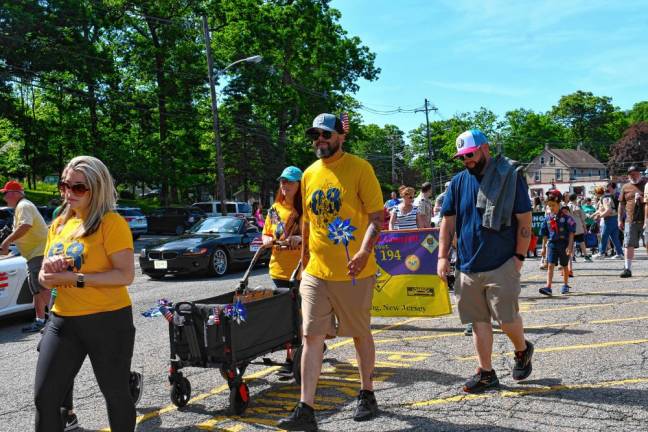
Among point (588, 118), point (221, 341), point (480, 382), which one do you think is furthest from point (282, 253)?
point (588, 118)

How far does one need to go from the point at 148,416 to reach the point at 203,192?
66.8 m

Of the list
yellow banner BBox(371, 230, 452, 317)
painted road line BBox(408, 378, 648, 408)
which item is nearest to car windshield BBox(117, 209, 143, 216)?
yellow banner BBox(371, 230, 452, 317)

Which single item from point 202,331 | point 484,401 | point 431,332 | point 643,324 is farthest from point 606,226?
point 202,331

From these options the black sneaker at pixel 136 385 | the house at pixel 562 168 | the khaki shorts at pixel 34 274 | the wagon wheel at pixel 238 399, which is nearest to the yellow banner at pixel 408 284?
the wagon wheel at pixel 238 399

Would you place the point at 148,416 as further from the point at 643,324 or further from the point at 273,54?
the point at 273,54

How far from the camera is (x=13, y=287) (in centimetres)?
858

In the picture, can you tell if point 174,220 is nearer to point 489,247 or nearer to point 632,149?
point 489,247

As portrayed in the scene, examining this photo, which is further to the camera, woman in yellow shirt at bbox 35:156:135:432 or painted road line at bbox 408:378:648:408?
painted road line at bbox 408:378:648:408

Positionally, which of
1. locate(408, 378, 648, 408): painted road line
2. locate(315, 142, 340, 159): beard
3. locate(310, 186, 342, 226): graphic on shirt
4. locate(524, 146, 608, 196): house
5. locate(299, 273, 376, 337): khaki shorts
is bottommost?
locate(408, 378, 648, 408): painted road line

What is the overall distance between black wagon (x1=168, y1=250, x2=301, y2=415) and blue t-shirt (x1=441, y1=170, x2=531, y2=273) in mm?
1591

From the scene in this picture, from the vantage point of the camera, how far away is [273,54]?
4131 cm

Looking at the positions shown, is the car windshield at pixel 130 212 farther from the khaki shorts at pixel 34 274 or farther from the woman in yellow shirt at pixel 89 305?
the woman in yellow shirt at pixel 89 305

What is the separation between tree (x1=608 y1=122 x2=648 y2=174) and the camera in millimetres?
93375

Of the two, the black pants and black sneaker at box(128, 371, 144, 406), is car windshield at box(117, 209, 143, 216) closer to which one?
black sneaker at box(128, 371, 144, 406)
